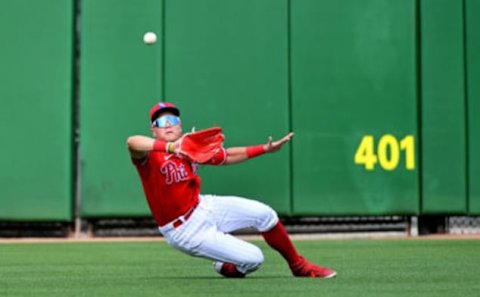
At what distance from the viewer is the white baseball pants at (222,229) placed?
8.53m

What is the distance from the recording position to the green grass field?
7770 mm

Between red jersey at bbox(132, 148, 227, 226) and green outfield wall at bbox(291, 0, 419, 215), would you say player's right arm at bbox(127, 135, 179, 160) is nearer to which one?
red jersey at bbox(132, 148, 227, 226)

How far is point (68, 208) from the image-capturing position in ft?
48.7

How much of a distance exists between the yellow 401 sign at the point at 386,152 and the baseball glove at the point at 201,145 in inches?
281

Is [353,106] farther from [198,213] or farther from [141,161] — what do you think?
[141,161]

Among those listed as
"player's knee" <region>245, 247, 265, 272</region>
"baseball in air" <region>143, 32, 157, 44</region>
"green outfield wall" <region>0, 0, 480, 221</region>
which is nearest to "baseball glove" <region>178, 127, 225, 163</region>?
"player's knee" <region>245, 247, 265, 272</region>

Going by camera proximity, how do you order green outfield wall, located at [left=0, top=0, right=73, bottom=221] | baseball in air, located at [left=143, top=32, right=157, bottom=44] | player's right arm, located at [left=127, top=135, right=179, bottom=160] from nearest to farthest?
1. player's right arm, located at [left=127, top=135, right=179, bottom=160]
2. baseball in air, located at [left=143, top=32, right=157, bottom=44]
3. green outfield wall, located at [left=0, top=0, right=73, bottom=221]

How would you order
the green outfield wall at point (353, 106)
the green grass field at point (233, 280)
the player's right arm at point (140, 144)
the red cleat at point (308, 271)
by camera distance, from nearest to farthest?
the green grass field at point (233, 280) → the player's right arm at point (140, 144) → the red cleat at point (308, 271) → the green outfield wall at point (353, 106)

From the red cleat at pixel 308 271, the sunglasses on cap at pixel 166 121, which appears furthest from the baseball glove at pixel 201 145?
the red cleat at pixel 308 271

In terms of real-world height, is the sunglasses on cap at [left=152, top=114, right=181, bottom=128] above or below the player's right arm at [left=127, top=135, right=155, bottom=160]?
above

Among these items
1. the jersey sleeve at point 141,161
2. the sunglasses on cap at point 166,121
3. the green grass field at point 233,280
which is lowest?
the green grass field at point 233,280

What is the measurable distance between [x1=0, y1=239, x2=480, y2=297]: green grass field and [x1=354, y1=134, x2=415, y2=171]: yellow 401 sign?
1.41m

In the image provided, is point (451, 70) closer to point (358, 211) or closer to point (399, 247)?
point (358, 211)

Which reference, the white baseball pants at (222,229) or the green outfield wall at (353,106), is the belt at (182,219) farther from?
the green outfield wall at (353,106)
